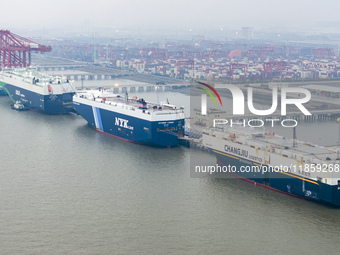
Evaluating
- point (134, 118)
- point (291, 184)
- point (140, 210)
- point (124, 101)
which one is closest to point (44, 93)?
point (124, 101)

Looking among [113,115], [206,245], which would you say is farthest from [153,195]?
[113,115]

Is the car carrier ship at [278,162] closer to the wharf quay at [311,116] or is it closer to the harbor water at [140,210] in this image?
the harbor water at [140,210]

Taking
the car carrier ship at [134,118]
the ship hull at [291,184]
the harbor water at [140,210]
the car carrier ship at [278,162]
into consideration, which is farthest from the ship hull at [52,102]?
the ship hull at [291,184]

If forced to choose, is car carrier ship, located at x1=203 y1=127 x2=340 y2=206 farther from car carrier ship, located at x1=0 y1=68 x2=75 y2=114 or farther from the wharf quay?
car carrier ship, located at x1=0 y1=68 x2=75 y2=114

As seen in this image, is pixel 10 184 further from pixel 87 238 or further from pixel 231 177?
pixel 231 177

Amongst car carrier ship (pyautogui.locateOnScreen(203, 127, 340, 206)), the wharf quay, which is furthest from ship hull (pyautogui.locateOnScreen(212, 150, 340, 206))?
the wharf quay
